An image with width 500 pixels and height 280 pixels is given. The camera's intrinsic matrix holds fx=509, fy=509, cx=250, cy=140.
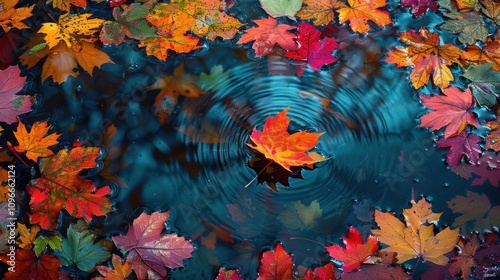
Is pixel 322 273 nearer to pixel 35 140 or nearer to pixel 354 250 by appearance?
pixel 354 250

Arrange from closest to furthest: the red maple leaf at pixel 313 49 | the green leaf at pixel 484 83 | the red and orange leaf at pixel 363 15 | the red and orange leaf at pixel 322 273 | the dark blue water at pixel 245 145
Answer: the red and orange leaf at pixel 322 273, the dark blue water at pixel 245 145, the green leaf at pixel 484 83, the red maple leaf at pixel 313 49, the red and orange leaf at pixel 363 15

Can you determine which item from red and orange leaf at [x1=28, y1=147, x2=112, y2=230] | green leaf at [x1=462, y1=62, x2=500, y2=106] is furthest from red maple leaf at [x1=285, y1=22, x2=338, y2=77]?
red and orange leaf at [x1=28, y1=147, x2=112, y2=230]

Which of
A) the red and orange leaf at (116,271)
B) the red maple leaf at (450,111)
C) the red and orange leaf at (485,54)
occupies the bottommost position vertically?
the red and orange leaf at (116,271)

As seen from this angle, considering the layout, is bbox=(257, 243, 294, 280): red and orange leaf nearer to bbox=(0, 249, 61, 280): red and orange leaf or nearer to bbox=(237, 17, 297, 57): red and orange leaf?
bbox=(0, 249, 61, 280): red and orange leaf

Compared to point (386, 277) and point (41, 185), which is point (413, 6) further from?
point (41, 185)

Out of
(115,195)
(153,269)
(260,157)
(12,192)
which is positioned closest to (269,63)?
(260,157)

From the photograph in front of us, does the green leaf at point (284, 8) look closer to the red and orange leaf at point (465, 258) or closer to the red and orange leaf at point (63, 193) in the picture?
the red and orange leaf at point (63, 193)

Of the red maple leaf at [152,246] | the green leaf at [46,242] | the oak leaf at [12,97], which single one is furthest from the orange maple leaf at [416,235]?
the oak leaf at [12,97]
